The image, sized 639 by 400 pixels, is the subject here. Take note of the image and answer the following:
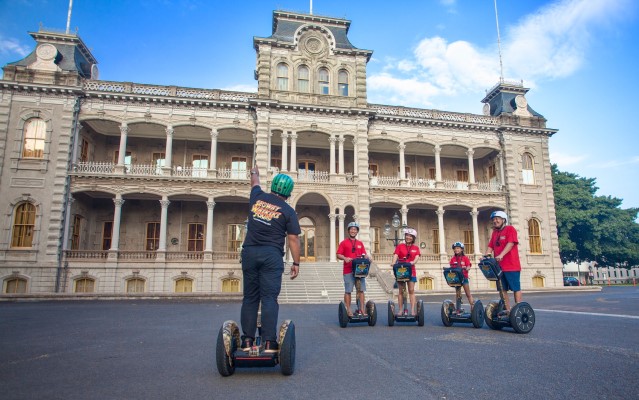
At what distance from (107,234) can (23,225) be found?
4476 mm

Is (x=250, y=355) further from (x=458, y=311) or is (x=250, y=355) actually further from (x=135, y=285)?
(x=135, y=285)

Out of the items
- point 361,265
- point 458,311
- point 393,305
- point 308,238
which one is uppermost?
point 308,238

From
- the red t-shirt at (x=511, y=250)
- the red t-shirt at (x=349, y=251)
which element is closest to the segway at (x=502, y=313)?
the red t-shirt at (x=511, y=250)

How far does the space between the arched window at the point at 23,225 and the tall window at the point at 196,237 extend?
→ 8388 mm

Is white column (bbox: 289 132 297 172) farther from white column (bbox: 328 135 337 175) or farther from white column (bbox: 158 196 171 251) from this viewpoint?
white column (bbox: 158 196 171 251)

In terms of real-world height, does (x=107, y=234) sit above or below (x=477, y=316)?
above

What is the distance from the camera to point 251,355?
4.09 m

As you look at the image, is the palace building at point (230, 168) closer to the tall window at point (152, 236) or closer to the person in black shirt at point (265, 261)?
the tall window at point (152, 236)

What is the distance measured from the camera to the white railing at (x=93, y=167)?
75.7 ft

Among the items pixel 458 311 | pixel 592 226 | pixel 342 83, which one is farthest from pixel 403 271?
pixel 592 226

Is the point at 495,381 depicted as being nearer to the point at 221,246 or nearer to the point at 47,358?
the point at 47,358

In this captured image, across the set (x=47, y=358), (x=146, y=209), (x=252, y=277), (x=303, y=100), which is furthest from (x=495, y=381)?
(x=146, y=209)

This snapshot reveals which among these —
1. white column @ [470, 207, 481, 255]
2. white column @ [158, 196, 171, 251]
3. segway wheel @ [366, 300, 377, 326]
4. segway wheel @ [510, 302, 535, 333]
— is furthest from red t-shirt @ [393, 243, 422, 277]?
white column @ [470, 207, 481, 255]

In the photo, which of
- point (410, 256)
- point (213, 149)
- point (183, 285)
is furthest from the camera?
point (213, 149)
